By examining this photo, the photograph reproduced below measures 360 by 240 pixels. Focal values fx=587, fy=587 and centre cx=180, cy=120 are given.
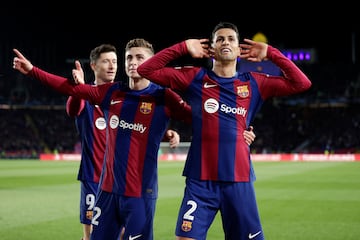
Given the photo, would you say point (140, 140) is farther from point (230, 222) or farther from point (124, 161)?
point (230, 222)

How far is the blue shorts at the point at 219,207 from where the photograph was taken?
4531mm

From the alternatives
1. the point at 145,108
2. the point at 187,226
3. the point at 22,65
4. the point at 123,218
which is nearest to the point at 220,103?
the point at 145,108

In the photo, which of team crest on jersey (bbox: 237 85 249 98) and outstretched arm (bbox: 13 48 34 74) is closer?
team crest on jersey (bbox: 237 85 249 98)

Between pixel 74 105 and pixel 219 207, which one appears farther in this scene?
pixel 74 105

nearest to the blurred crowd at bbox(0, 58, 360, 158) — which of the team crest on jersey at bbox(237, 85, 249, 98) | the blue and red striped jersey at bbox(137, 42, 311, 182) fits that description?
the blue and red striped jersey at bbox(137, 42, 311, 182)

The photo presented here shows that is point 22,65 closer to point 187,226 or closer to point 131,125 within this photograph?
point 131,125

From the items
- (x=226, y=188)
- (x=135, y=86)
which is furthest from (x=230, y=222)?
(x=135, y=86)

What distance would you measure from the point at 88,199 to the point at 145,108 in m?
1.61

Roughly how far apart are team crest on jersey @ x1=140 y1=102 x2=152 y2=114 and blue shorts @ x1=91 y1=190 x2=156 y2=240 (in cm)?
72

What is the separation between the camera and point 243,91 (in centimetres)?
477

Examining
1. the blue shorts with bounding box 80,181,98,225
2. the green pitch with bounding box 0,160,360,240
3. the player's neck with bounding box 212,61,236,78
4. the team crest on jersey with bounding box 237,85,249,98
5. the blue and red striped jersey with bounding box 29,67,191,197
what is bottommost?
the green pitch with bounding box 0,160,360,240

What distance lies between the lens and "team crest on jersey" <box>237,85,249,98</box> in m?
4.75

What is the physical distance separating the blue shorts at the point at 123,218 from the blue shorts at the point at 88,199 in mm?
1333

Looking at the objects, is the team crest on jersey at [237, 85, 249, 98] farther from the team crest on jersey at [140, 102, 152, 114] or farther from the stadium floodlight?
the stadium floodlight
